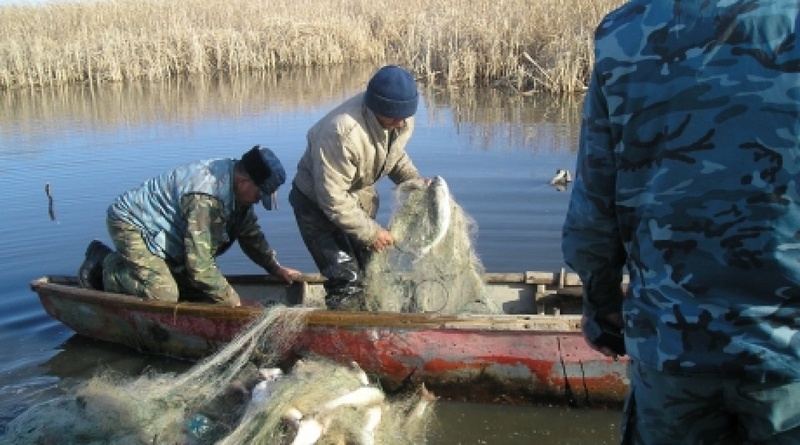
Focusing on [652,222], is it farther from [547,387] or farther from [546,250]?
[546,250]

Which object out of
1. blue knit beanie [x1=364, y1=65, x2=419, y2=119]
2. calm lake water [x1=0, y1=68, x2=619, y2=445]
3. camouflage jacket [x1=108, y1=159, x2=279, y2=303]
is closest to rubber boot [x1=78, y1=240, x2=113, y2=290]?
calm lake water [x1=0, y1=68, x2=619, y2=445]

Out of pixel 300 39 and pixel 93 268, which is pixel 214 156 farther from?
pixel 300 39

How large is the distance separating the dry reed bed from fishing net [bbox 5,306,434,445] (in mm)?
11855

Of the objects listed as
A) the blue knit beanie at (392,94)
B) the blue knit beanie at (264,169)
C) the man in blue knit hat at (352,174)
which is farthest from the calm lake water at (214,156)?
the blue knit beanie at (392,94)

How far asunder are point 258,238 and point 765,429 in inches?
203

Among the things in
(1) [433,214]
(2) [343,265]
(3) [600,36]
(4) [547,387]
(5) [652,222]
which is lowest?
(4) [547,387]

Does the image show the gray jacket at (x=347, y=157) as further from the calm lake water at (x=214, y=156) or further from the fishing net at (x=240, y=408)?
the calm lake water at (x=214, y=156)

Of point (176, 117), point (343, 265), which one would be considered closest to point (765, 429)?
point (343, 265)

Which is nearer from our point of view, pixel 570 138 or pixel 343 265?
pixel 343 265

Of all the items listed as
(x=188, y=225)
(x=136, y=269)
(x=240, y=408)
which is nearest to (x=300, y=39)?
(x=136, y=269)

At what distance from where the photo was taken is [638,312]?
2.15 metres

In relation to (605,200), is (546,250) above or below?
below

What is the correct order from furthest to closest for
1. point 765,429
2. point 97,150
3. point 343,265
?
point 97,150 → point 343,265 → point 765,429

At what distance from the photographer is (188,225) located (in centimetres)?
588
